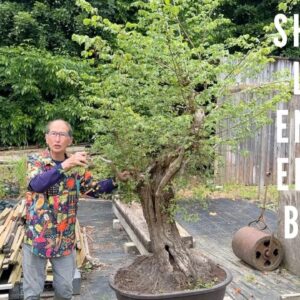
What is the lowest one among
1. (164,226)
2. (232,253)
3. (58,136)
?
(232,253)

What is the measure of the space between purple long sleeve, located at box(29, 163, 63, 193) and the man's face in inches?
7.6

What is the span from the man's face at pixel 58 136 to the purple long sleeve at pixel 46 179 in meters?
0.19

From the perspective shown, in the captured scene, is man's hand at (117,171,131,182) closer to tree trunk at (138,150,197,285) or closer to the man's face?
tree trunk at (138,150,197,285)

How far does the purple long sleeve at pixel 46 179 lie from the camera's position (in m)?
2.65

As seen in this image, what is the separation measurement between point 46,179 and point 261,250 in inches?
98.3

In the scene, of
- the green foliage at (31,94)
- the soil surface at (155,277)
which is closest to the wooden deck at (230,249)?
the soil surface at (155,277)

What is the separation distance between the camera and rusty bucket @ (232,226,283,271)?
4285 mm

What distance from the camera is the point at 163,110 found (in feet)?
9.25

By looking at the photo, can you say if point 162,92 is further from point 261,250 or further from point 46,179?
point 261,250

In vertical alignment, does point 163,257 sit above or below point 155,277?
above

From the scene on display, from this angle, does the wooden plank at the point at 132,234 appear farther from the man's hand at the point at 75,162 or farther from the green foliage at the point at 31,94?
the green foliage at the point at 31,94

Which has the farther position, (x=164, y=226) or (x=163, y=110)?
(x=164, y=226)

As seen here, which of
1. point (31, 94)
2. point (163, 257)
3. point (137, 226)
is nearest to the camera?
point (163, 257)

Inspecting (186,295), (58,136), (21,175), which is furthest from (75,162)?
(21,175)
